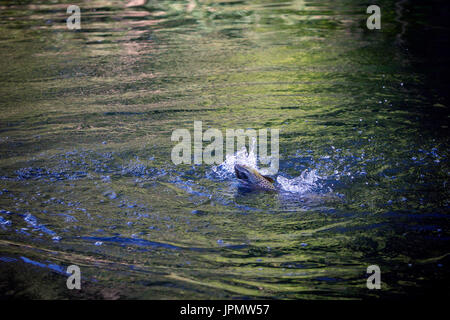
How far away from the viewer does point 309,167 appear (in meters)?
5.85

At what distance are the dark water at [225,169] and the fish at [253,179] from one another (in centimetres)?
18

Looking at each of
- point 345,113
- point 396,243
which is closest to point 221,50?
point 345,113

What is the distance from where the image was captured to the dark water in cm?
404

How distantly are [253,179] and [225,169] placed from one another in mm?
697

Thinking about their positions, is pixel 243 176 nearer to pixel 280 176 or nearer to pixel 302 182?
pixel 280 176

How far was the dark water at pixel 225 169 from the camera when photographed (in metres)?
4.04

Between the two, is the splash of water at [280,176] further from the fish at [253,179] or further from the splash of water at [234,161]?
the fish at [253,179]

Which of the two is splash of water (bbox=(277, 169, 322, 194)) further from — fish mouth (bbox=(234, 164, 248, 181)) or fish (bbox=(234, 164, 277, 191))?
fish mouth (bbox=(234, 164, 248, 181))

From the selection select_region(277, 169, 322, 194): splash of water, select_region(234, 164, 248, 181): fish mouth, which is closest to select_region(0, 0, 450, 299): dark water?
select_region(277, 169, 322, 194): splash of water

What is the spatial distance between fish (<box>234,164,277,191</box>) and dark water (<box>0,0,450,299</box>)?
180 mm

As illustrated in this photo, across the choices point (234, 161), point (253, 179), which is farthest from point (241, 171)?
point (234, 161)

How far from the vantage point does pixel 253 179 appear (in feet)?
17.4

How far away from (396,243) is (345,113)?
3.57 m
